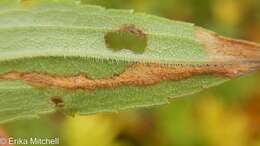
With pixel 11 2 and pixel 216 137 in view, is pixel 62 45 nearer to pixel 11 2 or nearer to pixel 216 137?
pixel 11 2

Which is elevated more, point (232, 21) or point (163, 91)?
point (232, 21)

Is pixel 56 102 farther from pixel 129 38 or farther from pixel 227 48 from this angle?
pixel 227 48

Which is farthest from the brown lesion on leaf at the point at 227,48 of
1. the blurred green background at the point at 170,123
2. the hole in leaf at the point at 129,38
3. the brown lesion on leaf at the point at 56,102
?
the blurred green background at the point at 170,123

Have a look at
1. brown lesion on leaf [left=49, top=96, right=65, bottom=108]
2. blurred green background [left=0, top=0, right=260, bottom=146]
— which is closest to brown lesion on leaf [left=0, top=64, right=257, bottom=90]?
brown lesion on leaf [left=49, top=96, right=65, bottom=108]

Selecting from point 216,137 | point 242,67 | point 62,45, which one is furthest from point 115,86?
point 216,137

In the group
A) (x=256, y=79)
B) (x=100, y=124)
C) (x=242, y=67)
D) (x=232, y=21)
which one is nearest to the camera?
(x=242, y=67)

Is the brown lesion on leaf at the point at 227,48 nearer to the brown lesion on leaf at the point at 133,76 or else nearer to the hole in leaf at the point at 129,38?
the brown lesion on leaf at the point at 133,76

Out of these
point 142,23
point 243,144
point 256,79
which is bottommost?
point 243,144

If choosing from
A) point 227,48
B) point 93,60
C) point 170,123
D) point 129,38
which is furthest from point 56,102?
point 170,123
